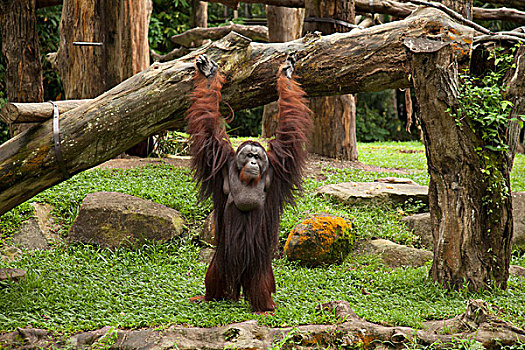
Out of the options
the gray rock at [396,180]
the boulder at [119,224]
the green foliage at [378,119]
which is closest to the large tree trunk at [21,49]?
the boulder at [119,224]

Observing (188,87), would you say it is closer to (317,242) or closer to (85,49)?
(317,242)

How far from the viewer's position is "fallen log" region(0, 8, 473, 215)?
160 inches

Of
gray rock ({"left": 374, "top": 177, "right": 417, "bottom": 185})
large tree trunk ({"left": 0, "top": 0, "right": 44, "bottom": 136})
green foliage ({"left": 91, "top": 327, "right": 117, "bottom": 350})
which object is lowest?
green foliage ({"left": 91, "top": 327, "right": 117, "bottom": 350})

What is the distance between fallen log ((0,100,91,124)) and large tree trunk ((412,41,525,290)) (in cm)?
270

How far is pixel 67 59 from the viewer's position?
7359mm

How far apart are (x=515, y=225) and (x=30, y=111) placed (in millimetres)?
4598

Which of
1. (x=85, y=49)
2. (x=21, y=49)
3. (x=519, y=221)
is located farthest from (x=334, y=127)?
(x=21, y=49)

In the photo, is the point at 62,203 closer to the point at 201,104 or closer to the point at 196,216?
the point at 196,216

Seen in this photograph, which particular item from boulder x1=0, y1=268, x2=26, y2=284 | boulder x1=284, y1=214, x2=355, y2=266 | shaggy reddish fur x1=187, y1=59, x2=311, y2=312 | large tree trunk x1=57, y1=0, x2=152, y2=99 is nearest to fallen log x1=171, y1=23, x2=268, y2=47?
large tree trunk x1=57, y1=0, x2=152, y2=99

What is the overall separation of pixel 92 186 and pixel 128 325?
288 cm

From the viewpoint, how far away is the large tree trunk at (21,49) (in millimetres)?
6418

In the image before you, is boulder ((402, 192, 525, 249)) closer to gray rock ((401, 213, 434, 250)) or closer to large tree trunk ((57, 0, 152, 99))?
gray rock ((401, 213, 434, 250))

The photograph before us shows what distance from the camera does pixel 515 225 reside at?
5.50 meters

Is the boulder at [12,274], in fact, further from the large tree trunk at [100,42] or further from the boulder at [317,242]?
the large tree trunk at [100,42]
